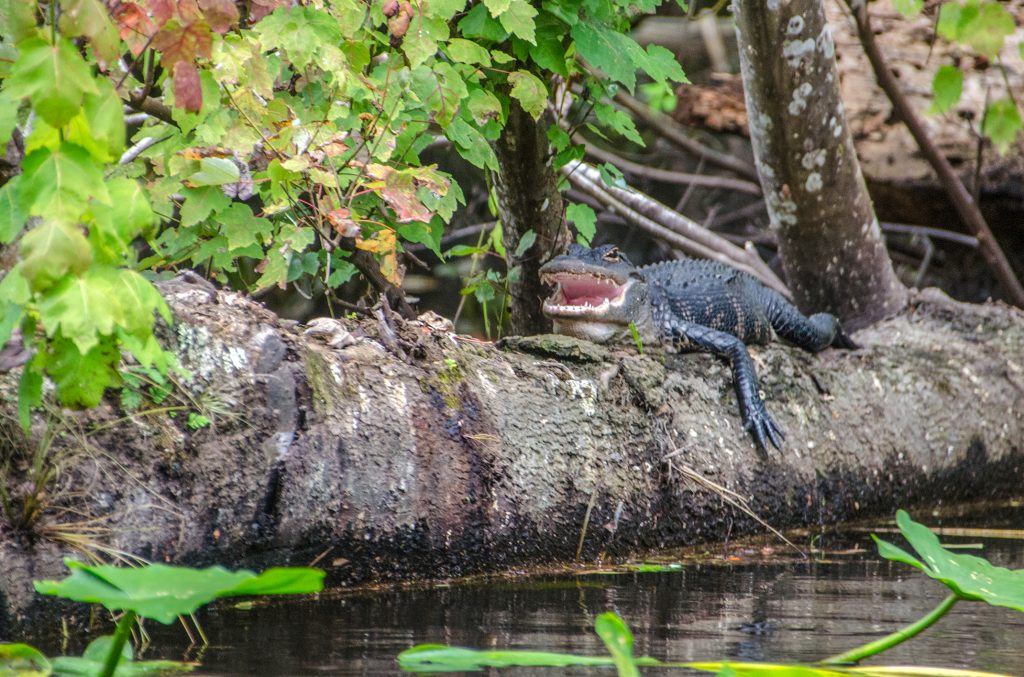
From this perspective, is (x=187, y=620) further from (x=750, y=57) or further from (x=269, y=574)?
(x=750, y=57)

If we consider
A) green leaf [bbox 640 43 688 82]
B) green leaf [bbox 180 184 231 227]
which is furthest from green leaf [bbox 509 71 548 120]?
green leaf [bbox 180 184 231 227]

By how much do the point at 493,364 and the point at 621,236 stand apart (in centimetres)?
701

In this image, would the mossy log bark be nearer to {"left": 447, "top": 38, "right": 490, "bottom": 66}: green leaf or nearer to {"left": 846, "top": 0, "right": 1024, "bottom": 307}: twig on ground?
{"left": 447, "top": 38, "right": 490, "bottom": 66}: green leaf

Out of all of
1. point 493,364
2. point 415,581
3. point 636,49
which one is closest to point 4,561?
point 415,581

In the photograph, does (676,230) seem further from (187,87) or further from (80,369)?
(80,369)

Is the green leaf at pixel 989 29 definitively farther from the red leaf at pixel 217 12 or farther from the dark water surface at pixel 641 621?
the red leaf at pixel 217 12

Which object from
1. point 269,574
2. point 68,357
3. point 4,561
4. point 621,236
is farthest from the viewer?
point 621,236

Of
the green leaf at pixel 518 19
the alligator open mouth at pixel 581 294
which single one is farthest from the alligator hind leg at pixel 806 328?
the green leaf at pixel 518 19

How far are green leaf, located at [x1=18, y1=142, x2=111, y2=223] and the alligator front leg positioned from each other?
9.20 feet

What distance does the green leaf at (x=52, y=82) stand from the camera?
5.11 feet

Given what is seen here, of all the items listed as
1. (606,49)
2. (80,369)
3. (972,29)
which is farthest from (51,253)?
(972,29)

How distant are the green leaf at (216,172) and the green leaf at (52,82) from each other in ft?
4.95

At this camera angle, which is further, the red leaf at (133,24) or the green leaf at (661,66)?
the green leaf at (661,66)

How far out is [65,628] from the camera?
8.03 feet
